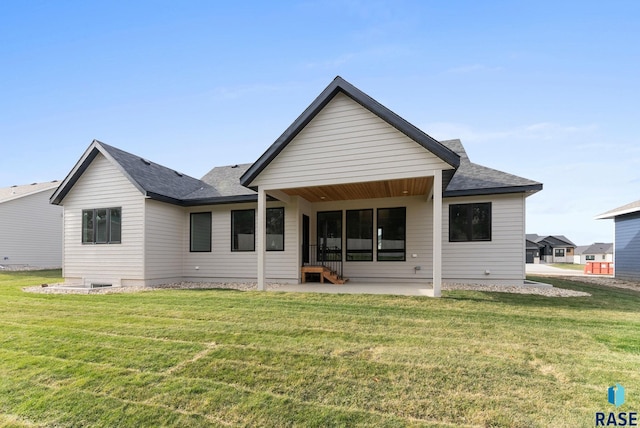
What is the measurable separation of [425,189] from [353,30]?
19.8ft

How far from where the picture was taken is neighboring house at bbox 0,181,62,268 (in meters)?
20.0

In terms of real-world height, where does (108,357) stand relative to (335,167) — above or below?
below

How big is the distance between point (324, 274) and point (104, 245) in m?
8.10

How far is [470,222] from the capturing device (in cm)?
1020

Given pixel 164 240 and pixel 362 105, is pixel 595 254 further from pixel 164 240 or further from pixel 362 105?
pixel 164 240

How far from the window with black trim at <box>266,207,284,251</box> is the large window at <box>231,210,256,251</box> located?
0.60m

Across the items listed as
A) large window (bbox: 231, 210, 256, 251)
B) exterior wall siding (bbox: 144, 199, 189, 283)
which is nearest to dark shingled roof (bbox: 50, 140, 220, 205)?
exterior wall siding (bbox: 144, 199, 189, 283)

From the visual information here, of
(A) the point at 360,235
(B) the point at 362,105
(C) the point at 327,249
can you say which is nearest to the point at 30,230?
(C) the point at 327,249

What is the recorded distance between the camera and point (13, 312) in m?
6.69

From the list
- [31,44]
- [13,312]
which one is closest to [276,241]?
[13,312]

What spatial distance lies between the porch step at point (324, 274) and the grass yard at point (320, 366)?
4.18 m

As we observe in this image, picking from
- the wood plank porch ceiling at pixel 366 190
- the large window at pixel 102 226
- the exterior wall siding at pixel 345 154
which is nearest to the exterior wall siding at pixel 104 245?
the large window at pixel 102 226

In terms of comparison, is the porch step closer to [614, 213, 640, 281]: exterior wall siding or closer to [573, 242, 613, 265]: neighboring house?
[614, 213, 640, 281]: exterior wall siding

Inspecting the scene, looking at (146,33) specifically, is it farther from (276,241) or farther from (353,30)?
(276,241)
